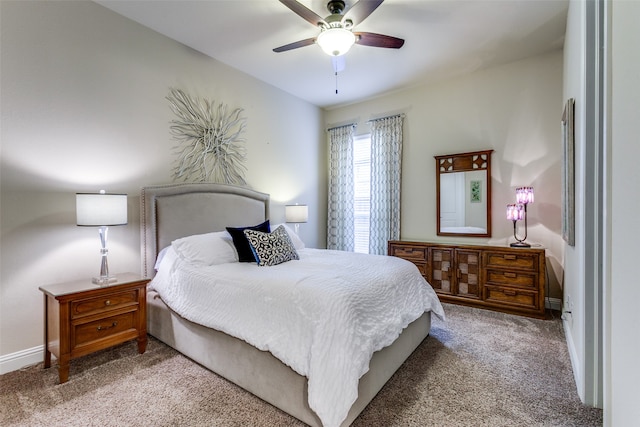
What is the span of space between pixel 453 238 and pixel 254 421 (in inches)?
136

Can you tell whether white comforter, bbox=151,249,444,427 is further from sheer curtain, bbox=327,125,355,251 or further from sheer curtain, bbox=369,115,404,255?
sheer curtain, bbox=327,125,355,251

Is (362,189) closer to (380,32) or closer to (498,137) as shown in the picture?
(498,137)

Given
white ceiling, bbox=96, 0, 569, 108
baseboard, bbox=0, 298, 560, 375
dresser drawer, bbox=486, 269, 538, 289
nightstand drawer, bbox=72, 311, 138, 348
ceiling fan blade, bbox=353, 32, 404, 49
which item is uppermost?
white ceiling, bbox=96, 0, 569, 108

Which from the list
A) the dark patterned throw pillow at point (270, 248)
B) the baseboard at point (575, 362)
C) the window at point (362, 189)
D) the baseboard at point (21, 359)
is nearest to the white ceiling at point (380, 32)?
the window at point (362, 189)

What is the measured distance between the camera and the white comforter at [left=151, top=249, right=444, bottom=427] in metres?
1.51

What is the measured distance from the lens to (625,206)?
0.84 m

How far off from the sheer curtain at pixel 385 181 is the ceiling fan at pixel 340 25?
208 centimetres

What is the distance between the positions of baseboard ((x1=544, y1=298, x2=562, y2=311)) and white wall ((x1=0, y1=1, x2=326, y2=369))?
4608 mm

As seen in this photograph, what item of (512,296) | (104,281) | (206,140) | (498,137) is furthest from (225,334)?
(498,137)

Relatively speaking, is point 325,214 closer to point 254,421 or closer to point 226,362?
point 226,362

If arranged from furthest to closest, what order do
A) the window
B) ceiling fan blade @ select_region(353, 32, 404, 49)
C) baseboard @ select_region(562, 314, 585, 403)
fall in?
the window, ceiling fan blade @ select_region(353, 32, 404, 49), baseboard @ select_region(562, 314, 585, 403)

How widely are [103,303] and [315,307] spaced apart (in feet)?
5.59

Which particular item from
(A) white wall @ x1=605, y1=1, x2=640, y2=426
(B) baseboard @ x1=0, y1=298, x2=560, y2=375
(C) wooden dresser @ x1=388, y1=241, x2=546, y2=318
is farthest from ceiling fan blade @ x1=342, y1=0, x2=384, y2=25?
(B) baseboard @ x1=0, y1=298, x2=560, y2=375

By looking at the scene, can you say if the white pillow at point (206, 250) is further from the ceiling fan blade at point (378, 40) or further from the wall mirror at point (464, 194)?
the wall mirror at point (464, 194)
